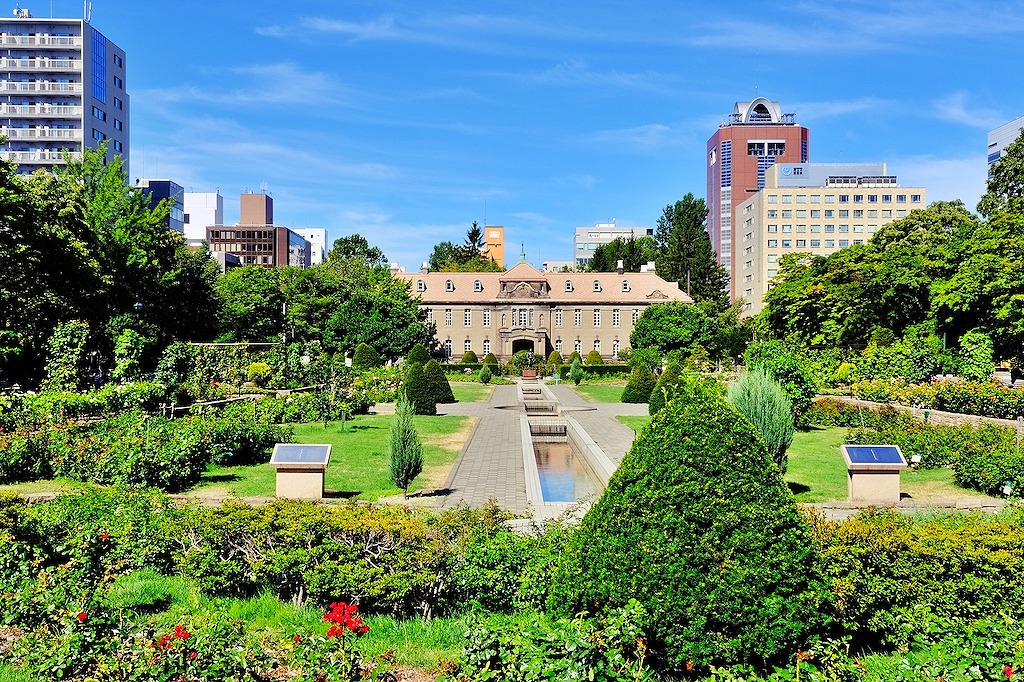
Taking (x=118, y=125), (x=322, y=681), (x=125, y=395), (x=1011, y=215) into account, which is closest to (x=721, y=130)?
(x=118, y=125)

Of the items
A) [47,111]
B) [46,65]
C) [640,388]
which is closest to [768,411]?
[640,388]

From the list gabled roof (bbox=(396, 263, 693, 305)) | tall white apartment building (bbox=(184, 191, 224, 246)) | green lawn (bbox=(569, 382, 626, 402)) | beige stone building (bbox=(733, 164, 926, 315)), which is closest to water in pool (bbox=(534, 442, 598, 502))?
green lawn (bbox=(569, 382, 626, 402))

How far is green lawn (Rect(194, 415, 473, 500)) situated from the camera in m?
12.5

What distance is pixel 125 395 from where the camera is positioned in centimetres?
1814

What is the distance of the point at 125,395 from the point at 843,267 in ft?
109

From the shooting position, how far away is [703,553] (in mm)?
4859

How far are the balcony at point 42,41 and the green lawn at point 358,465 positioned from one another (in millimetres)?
55743

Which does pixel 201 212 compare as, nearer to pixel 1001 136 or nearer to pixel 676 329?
pixel 676 329

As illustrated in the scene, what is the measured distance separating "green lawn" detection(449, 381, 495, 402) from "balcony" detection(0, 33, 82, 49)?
43.3 metres

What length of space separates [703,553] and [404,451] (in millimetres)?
7965

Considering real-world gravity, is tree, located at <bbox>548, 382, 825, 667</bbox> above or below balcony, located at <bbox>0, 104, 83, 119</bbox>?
below

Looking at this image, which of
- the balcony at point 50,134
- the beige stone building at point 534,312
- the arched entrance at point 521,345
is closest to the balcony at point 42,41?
the balcony at point 50,134

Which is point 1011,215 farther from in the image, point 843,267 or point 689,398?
point 689,398

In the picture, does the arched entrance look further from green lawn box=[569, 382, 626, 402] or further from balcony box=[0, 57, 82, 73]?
balcony box=[0, 57, 82, 73]
